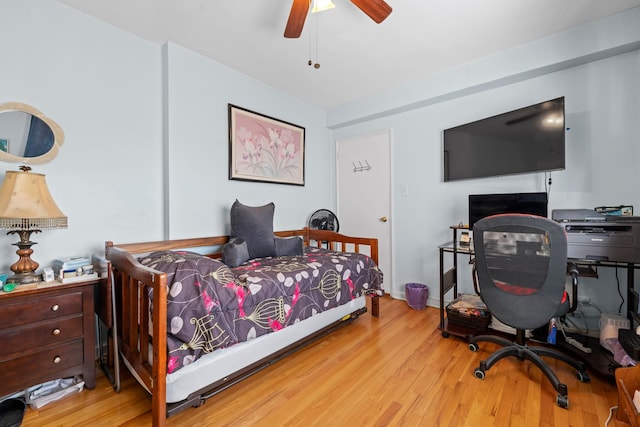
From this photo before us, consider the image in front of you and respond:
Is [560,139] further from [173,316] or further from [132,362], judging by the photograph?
[132,362]

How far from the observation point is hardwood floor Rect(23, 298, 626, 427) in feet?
4.30

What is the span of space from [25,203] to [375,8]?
2168mm

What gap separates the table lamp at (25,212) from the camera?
1360 millimetres

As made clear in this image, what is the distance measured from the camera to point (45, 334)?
1416 millimetres

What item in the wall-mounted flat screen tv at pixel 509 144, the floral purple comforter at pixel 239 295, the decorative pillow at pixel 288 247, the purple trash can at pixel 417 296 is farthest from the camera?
the purple trash can at pixel 417 296

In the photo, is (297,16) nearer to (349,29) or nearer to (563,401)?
(349,29)

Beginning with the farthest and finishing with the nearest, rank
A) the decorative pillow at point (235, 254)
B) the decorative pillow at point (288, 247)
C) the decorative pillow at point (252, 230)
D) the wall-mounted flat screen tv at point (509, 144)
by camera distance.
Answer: the decorative pillow at point (288, 247)
the decorative pillow at point (252, 230)
the decorative pillow at point (235, 254)
the wall-mounted flat screen tv at point (509, 144)

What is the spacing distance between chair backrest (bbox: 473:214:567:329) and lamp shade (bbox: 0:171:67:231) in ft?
8.19

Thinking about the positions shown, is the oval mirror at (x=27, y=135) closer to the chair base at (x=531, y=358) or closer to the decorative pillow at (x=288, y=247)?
the decorative pillow at (x=288, y=247)

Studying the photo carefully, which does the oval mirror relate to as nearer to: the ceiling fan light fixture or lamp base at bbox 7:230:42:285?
lamp base at bbox 7:230:42:285

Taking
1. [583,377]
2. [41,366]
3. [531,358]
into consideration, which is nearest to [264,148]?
[41,366]

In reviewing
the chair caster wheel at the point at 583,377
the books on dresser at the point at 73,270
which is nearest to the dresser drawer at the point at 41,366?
the books on dresser at the point at 73,270

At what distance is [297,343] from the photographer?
1.86m

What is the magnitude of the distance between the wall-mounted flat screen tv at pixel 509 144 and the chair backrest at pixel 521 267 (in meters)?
0.91
